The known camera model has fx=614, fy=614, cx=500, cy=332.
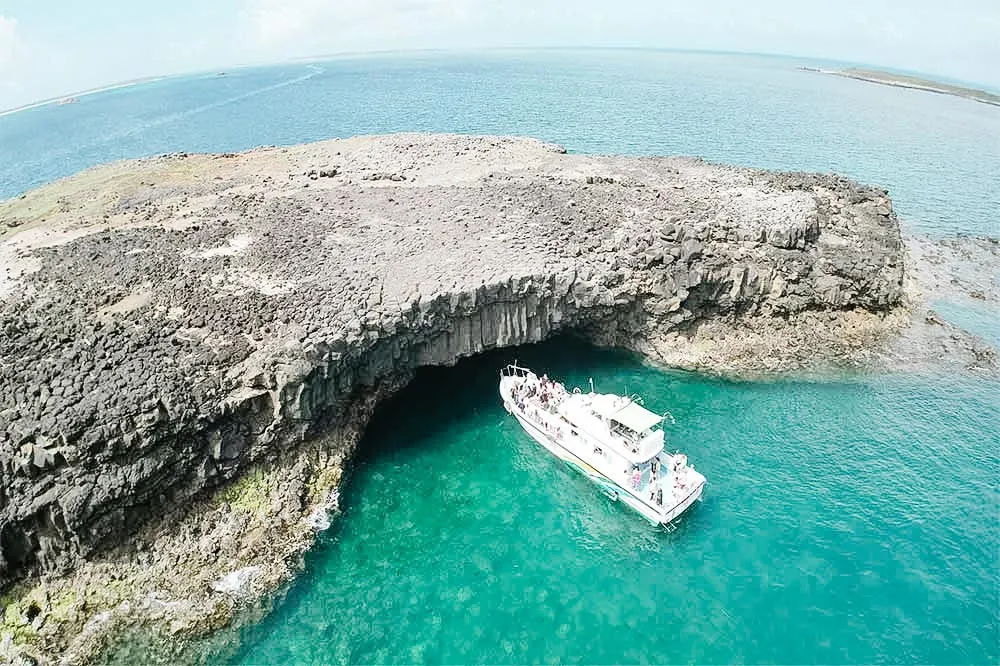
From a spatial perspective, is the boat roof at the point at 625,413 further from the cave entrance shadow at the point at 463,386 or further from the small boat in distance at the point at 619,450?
the cave entrance shadow at the point at 463,386

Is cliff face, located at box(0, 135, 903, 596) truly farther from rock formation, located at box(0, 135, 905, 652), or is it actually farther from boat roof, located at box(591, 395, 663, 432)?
boat roof, located at box(591, 395, 663, 432)

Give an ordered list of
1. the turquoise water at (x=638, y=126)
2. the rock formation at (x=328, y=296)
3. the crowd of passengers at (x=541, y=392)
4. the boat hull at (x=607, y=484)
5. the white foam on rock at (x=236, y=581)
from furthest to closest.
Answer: the turquoise water at (x=638, y=126) < the crowd of passengers at (x=541, y=392) < the boat hull at (x=607, y=484) < the rock formation at (x=328, y=296) < the white foam on rock at (x=236, y=581)

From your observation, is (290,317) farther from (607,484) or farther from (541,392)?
(607,484)

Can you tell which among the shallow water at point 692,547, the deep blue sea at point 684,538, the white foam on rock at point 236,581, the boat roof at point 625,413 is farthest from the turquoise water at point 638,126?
the white foam on rock at point 236,581

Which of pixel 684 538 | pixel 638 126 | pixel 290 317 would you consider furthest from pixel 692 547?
pixel 638 126

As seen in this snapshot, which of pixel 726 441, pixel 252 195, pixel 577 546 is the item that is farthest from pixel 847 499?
pixel 252 195

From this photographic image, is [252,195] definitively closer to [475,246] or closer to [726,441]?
[475,246]
